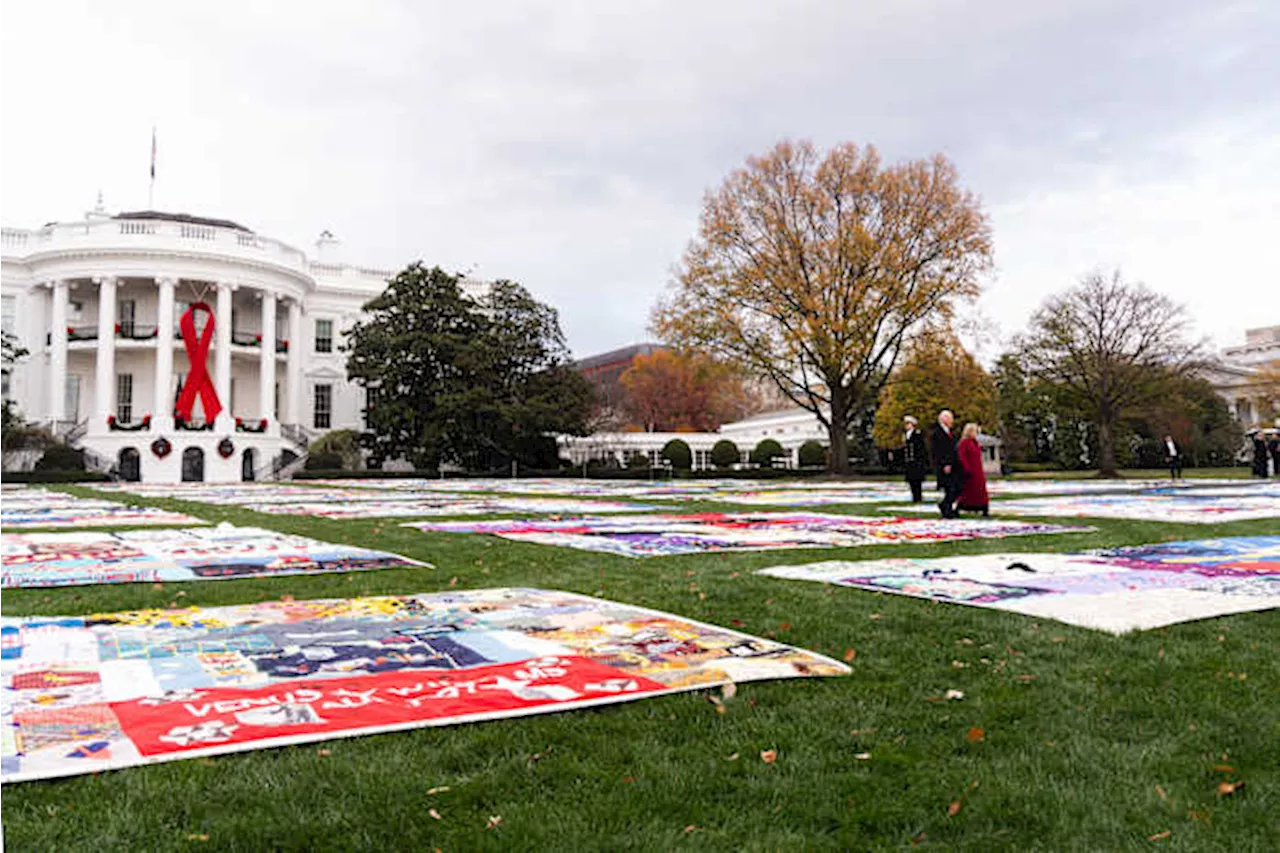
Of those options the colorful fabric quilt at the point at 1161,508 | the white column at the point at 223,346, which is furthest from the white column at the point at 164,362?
the colorful fabric quilt at the point at 1161,508

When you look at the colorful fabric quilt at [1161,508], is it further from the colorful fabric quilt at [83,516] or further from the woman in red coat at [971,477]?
the colorful fabric quilt at [83,516]

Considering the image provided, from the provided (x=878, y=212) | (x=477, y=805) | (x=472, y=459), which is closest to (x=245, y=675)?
(x=477, y=805)

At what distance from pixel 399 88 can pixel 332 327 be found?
32.7 meters

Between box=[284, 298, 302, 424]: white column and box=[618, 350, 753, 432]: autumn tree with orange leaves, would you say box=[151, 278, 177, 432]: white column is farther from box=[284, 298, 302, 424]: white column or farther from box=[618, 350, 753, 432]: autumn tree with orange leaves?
box=[618, 350, 753, 432]: autumn tree with orange leaves

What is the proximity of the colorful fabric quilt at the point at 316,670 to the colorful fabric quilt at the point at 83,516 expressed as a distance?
767 centimetres

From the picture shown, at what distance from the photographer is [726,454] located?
47188mm

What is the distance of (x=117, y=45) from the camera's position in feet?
20.5

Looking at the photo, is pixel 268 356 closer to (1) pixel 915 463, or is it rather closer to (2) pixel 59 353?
(2) pixel 59 353

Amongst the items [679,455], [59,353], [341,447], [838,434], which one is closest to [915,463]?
[838,434]

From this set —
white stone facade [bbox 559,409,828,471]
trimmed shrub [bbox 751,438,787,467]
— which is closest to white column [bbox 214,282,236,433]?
white stone facade [bbox 559,409,828,471]

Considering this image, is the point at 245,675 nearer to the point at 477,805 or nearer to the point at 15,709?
the point at 15,709

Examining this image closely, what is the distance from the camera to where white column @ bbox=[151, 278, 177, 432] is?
38.5 m

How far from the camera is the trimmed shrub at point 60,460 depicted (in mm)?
35906

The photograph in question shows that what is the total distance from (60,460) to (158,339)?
666 cm
